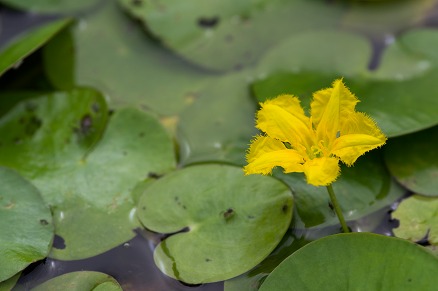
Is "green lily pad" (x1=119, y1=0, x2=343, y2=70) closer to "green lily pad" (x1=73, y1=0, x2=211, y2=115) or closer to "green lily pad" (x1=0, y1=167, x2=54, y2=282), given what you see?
"green lily pad" (x1=73, y1=0, x2=211, y2=115)

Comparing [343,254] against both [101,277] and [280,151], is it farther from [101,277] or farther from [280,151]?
[101,277]

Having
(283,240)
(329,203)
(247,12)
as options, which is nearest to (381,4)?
(247,12)

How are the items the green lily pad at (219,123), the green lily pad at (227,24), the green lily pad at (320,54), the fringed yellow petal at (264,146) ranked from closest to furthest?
the fringed yellow petal at (264,146) < the green lily pad at (219,123) < the green lily pad at (320,54) < the green lily pad at (227,24)

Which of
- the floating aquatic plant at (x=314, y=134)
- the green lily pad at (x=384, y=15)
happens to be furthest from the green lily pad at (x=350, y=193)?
the green lily pad at (x=384, y=15)

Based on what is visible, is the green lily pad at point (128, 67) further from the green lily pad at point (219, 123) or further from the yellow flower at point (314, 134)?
the yellow flower at point (314, 134)

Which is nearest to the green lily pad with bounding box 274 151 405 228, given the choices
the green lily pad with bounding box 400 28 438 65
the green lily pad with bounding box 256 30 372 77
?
the green lily pad with bounding box 256 30 372 77

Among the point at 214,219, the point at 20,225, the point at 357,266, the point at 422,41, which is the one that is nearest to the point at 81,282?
the point at 20,225

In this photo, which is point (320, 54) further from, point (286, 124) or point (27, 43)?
point (27, 43)
